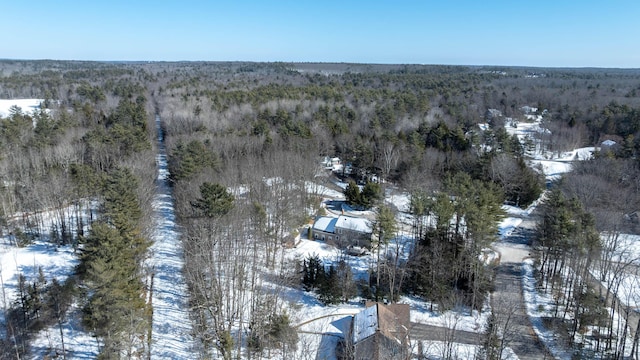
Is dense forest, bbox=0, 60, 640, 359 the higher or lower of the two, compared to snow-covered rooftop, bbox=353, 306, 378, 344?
higher

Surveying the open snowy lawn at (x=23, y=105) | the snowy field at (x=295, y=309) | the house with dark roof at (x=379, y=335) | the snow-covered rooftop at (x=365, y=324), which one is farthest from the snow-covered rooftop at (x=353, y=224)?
the open snowy lawn at (x=23, y=105)

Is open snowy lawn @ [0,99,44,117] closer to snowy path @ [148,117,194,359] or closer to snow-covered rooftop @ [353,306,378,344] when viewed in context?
snowy path @ [148,117,194,359]

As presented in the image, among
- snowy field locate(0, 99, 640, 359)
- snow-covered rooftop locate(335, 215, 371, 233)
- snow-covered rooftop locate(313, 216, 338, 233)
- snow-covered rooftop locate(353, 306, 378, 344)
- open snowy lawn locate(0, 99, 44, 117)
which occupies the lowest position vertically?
snowy field locate(0, 99, 640, 359)

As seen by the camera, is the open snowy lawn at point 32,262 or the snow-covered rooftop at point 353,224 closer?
the open snowy lawn at point 32,262

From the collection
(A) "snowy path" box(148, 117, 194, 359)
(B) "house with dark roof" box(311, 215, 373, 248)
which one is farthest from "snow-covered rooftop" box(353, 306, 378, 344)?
(B) "house with dark roof" box(311, 215, 373, 248)

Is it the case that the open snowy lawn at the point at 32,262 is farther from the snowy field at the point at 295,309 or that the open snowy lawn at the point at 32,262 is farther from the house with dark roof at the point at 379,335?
the house with dark roof at the point at 379,335
